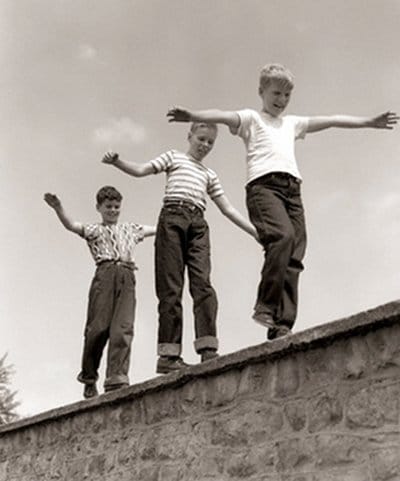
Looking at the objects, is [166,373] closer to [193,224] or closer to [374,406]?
[193,224]

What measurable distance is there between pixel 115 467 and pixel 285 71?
115 inches

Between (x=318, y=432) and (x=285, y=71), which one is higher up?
(x=285, y=71)

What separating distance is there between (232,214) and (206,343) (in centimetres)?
110

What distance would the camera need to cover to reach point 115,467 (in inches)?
231

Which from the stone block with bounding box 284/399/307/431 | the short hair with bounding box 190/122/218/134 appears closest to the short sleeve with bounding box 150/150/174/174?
the short hair with bounding box 190/122/218/134

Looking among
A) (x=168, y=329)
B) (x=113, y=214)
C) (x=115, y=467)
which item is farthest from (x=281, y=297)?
(x=113, y=214)

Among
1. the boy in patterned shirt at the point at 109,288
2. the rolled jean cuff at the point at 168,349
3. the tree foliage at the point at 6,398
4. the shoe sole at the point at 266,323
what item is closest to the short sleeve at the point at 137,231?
the boy in patterned shirt at the point at 109,288

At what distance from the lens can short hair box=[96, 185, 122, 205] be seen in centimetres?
698

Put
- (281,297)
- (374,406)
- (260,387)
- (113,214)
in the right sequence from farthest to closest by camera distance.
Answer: (113,214) → (281,297) → (260,387) → (374,406)

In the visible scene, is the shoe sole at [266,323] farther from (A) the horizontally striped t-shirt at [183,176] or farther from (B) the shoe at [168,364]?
(A) the horizontally striped t-shirt at [183,176]

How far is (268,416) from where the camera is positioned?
4617 millimetres

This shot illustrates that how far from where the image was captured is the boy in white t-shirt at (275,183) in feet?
16.8

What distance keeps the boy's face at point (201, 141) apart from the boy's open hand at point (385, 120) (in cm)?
119

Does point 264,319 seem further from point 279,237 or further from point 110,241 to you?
point 110,241
